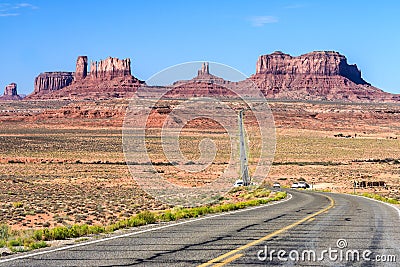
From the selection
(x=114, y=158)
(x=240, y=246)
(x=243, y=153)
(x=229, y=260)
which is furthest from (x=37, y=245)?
(x=114, y=158)

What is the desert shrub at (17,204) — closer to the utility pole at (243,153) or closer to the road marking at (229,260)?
the utility pole at (243,153)

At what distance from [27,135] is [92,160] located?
39.3 m

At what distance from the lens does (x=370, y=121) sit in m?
152

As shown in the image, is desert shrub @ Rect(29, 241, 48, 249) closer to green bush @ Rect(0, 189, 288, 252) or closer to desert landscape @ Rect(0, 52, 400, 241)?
green bush @ Rect(0, 189, 288, 252)

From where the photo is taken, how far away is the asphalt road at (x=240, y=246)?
30.6 ft

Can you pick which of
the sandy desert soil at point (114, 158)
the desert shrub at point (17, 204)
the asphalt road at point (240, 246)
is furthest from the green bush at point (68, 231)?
the desert shrub at point (17, 204)

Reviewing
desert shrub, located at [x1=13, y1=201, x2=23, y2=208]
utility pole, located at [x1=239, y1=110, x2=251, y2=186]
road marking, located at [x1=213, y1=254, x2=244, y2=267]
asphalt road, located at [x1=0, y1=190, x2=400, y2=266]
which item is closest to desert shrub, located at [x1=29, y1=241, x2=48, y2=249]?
asphalt road, located at [x1=0, y1=190, x2=400, y2=266]

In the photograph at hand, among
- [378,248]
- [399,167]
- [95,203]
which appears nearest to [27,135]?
[399,167]

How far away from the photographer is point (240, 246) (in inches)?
429

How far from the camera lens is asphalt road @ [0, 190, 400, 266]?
368 inches

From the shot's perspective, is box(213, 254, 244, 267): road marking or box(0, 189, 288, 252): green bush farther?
box(0, 189, 288, 252): green bush

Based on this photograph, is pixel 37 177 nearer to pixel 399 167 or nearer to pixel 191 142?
pixel 399 167

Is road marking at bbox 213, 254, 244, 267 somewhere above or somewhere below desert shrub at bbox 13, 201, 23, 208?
above

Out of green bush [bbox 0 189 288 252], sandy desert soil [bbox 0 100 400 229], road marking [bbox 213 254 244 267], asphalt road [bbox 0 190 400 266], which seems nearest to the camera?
road marking [bbox 213 254 244 267]
